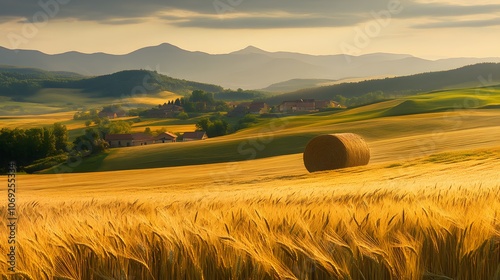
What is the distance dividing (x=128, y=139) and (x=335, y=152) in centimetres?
6885

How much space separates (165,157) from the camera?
6500 centimetres

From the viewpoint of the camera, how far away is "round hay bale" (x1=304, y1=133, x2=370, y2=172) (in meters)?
30.8

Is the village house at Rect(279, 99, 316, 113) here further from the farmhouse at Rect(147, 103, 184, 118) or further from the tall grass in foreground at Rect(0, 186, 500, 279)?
the tall grass in foreground at Rect(0, 186, 500, 279)

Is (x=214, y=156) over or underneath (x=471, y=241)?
underneath

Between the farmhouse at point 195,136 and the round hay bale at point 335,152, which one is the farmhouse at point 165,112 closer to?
the farmhouse at point 195,136

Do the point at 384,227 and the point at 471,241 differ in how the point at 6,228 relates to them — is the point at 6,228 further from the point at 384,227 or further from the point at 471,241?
the point at 471,241

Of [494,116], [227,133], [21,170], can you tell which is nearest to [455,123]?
[494,116]

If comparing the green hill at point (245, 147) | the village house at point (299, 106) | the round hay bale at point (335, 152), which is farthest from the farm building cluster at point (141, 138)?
the round hay bale at point (335, 152)

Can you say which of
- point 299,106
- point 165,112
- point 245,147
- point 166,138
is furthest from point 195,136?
point 165,112

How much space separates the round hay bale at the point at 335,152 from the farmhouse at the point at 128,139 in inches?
2595

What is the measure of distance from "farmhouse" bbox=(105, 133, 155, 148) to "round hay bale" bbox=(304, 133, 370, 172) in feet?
216

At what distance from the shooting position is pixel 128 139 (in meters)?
95.6

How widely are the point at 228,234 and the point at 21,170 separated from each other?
2823 inches

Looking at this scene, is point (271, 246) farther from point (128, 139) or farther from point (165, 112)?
point (165, 112)
